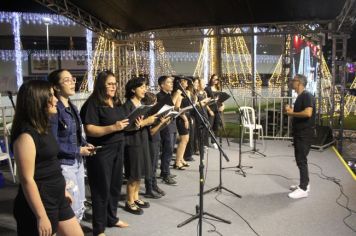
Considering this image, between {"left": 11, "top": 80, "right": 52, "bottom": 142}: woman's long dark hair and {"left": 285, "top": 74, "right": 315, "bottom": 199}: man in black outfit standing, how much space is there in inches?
134

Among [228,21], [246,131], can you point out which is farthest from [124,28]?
[246,131]

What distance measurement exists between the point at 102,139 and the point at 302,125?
8.75 ft

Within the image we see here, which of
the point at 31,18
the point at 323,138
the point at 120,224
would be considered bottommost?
the point at 120,224

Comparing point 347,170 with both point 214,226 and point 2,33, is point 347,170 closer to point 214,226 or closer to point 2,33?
point 214,226

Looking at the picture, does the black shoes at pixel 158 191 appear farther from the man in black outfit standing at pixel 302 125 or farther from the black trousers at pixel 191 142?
the black trousers at pixel 191 142

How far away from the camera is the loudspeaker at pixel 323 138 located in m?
7.59

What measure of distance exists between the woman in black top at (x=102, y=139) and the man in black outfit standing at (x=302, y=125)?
2.45 m

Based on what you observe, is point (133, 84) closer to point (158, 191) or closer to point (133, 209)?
point (133, 209)

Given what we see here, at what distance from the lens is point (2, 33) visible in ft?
59.4

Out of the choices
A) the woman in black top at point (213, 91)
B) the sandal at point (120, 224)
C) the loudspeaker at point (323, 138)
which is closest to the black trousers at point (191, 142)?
the woman in black top at point (213, 91)

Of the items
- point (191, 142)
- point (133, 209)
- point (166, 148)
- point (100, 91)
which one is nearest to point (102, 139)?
point (100, 91)

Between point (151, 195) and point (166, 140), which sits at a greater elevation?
point (166, 140)

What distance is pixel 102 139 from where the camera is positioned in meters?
3.10

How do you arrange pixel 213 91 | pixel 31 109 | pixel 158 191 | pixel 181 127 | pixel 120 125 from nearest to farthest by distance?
pixel 31 109, pixel 120 125, pixel 158 191, pixel 181 127, pixel 213 91
